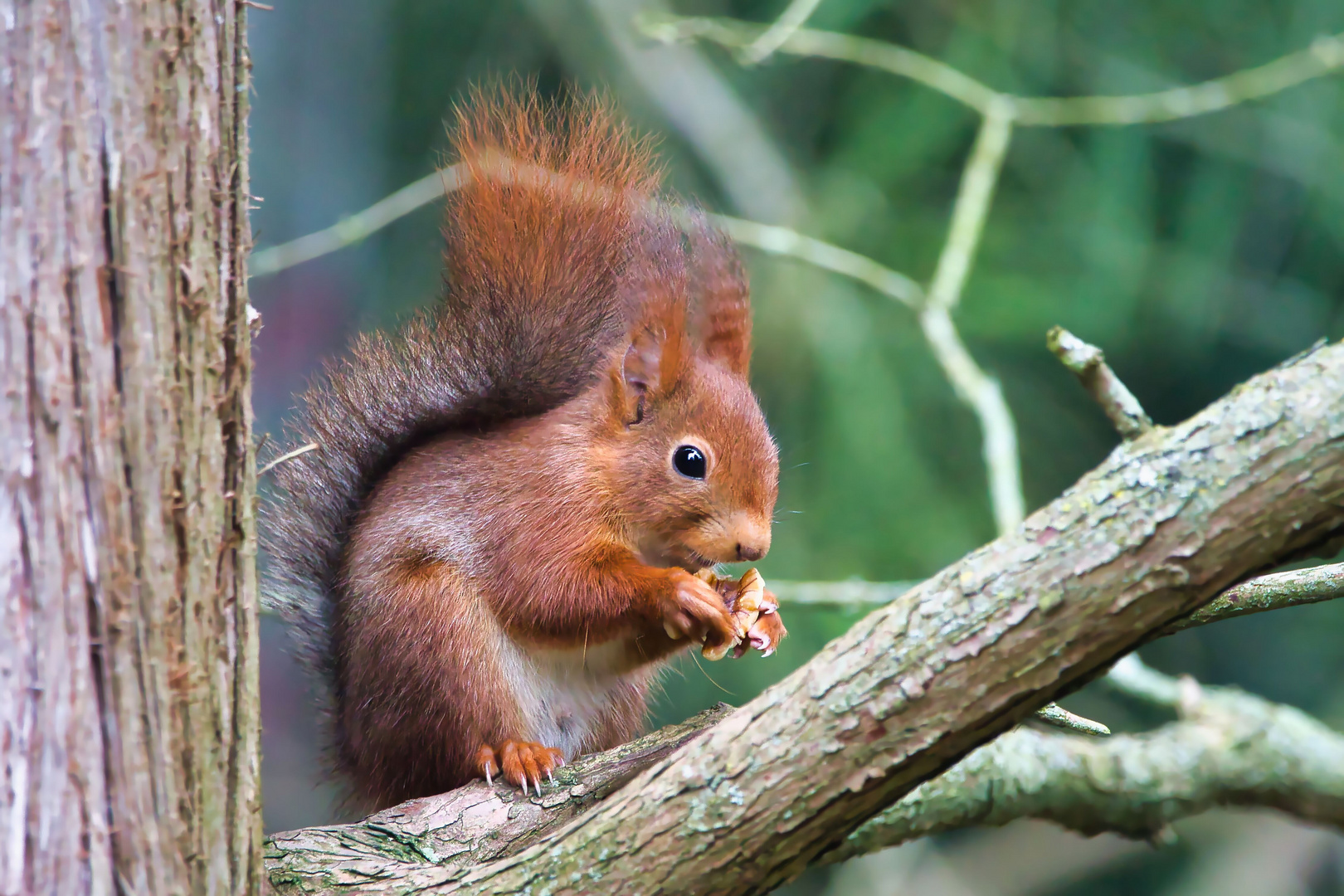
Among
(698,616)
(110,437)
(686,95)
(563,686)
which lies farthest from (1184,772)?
(686,95)

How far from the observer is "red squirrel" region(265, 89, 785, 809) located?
1.46m

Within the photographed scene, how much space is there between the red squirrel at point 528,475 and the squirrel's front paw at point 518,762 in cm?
1

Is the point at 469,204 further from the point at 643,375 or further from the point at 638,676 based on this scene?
the point at 638,676

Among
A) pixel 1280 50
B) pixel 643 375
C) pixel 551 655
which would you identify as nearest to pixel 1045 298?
pixel 1280 50

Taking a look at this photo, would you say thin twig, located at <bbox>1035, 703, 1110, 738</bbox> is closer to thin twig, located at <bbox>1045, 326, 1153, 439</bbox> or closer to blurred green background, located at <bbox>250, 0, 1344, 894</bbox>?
thin twig, located at <bbox>1045, 326, 1153, 439</bbox>

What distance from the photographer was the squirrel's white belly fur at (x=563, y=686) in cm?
151

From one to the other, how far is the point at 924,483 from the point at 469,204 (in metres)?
1.86

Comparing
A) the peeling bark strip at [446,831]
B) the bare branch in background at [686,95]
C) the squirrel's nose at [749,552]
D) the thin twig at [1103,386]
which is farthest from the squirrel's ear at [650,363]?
the bare branch in background at [686,95]

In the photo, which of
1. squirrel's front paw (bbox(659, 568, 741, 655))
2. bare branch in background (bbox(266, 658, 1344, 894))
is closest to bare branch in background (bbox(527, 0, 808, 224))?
squirrel's front paw (bbox(659, 568, 741, 655))

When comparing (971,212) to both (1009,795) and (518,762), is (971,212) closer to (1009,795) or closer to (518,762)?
(518,762)

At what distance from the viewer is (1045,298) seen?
3037 millimetres

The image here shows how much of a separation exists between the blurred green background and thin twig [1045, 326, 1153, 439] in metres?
2.08

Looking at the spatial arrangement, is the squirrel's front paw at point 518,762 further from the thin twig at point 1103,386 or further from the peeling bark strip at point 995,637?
the thin twig at point 1103,386

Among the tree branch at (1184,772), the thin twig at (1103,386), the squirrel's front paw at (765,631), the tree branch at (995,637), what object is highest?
the squirrel's front paw at (765,631)
